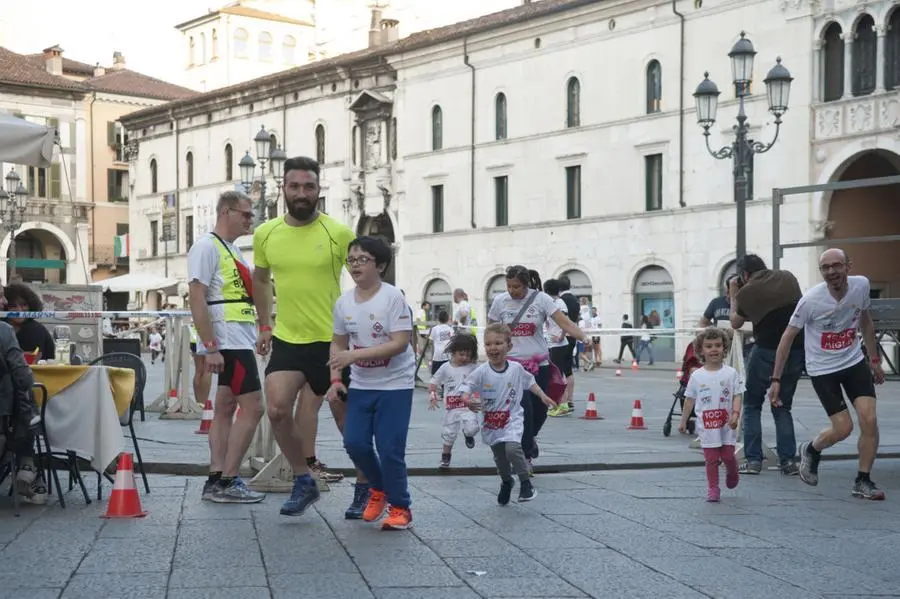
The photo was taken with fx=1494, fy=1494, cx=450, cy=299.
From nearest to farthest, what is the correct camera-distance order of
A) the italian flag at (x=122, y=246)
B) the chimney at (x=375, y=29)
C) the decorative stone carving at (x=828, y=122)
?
the decorative stone carving at (x=828, y=122) → the chimney at (x=375, y=29) → the italian flag at (x=122, y=246)

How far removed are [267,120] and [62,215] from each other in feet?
59.5

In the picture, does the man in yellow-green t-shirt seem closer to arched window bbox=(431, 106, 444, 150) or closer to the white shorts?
the white shorts

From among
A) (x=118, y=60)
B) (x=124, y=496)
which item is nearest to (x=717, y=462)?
(x=124, y=496)

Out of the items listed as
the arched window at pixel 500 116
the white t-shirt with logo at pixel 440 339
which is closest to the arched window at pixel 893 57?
the arched window at pixel 500 116

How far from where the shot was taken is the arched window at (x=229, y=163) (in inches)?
2403

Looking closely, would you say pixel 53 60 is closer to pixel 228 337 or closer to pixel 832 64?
pixel 832 64

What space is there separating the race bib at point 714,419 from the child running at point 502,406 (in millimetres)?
1219

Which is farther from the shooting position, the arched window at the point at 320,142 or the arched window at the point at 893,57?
the arched window at the point at 320,142

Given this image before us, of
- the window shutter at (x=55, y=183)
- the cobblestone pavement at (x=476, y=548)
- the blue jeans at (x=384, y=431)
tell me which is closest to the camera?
the cobblestone pavement at (x=476, y=548)

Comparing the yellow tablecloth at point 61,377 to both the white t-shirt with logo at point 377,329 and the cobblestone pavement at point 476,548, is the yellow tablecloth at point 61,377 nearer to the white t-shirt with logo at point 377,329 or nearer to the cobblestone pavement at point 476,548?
the cobblestone pavement at point 476,548

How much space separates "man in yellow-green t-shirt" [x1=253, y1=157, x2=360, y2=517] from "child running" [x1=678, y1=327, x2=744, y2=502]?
2.50 m

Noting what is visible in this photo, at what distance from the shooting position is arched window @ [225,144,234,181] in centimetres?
6103

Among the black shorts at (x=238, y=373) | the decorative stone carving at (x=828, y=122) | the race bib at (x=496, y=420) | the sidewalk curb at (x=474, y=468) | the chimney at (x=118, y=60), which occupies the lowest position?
the sidewalk curb at (x=474, y=468)

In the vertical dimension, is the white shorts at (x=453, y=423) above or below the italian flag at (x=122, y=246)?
below
